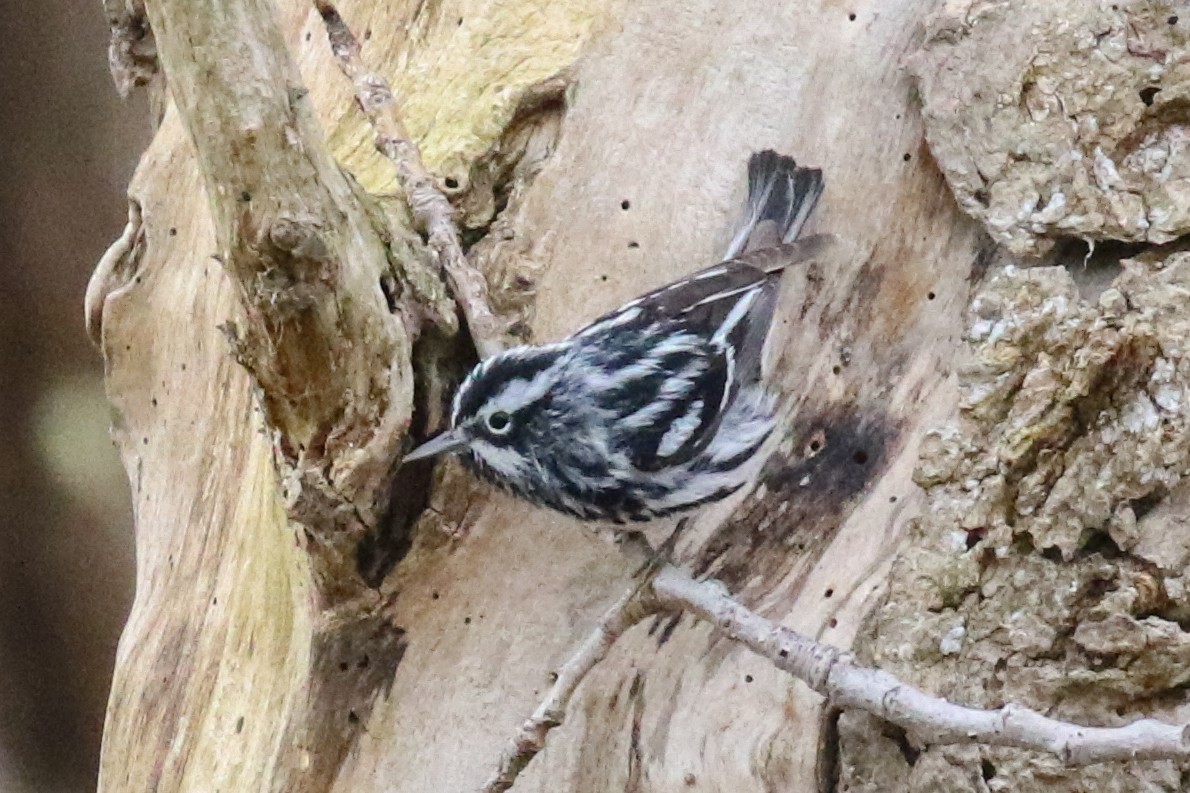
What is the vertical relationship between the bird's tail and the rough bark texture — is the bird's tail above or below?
above

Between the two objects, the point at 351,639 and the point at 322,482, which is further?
the point at 351,639

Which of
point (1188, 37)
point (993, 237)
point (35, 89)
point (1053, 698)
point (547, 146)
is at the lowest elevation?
point (1053, 698)

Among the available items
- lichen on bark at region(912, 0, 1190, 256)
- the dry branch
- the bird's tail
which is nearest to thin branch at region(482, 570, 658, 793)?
the dry branch

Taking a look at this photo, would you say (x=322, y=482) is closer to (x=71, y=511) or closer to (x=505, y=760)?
(x=505, y=760)

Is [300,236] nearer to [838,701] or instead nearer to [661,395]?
[661,395]

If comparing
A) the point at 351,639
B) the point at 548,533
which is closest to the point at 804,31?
the point at 548,533

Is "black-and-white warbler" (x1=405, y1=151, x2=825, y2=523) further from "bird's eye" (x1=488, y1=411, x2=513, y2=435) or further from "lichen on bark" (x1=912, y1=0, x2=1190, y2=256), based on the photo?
"lichen on bark" (x1=912, y1=0, x2=1190, y2=256)

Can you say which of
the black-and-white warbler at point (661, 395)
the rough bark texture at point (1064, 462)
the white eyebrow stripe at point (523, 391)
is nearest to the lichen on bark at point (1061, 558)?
the rough bark texture at point (1064, 462)
